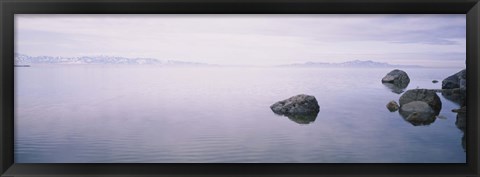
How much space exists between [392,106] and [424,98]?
0.81 ft

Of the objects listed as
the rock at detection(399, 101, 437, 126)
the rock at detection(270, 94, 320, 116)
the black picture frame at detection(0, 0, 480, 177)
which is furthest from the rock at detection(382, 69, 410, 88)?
the black picture frame at detection(0, 0, 480, 177)

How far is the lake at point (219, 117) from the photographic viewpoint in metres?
2.02

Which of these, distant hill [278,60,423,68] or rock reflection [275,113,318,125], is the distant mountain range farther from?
rock reflection [275,113,318,125]

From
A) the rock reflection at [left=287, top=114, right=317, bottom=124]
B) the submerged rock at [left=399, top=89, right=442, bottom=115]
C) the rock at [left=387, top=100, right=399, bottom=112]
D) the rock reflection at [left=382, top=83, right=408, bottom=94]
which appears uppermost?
the rock reflection at [left=382, top=83, right=408, bottom=94]

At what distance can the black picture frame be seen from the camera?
4.00ft

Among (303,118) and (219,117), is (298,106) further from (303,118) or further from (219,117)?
(219,117)

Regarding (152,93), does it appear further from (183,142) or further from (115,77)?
(183,142)

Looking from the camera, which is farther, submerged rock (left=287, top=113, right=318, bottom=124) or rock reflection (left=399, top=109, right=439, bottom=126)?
submerged rock (left=287, top=113, right=318, bottom=124)

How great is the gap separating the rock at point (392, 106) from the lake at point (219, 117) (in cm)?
5

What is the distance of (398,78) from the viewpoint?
2598 mm

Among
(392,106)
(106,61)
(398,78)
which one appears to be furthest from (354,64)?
(106,61)

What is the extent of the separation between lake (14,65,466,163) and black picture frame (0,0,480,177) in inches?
21.2

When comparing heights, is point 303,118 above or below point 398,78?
below

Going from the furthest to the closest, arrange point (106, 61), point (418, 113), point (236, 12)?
1. point (418, 113)
2. point (106, 61)
3. point (236, 12)
